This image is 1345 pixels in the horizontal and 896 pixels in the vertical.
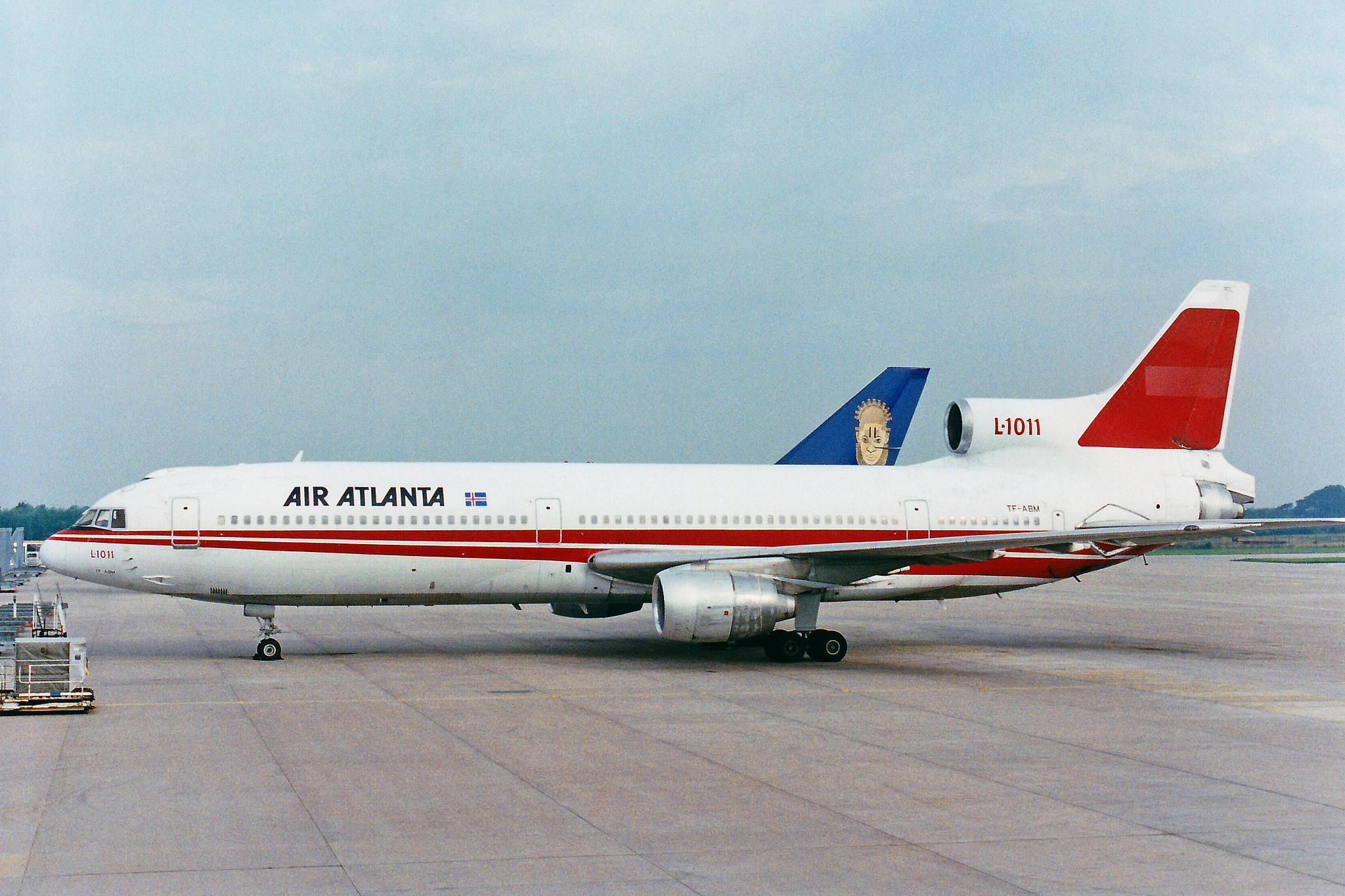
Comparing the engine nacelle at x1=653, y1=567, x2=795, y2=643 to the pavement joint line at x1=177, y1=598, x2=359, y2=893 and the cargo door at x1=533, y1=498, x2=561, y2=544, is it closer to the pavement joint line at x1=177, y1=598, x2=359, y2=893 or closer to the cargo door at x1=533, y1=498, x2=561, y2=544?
the cargo door at x1=533, y1=498, x2=561, y2=544

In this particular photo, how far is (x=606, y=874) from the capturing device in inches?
341

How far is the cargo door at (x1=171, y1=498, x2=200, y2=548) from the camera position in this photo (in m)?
21.5

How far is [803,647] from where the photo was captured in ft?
74.0

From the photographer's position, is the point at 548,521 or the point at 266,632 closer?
the point at 266,632

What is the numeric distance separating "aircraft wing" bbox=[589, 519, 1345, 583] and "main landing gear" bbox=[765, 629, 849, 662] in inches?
51.4

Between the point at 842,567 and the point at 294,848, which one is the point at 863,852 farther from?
the point at 842,567

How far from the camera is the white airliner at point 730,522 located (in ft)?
70.7

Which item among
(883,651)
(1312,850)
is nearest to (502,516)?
(883,651)

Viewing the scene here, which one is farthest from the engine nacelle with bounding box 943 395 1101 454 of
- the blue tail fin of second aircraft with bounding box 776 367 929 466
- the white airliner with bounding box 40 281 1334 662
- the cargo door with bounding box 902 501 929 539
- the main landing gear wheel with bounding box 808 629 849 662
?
the blue tail fin of second aircraft with bounding box 776 367 929 466

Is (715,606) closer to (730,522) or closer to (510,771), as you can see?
(730,522)

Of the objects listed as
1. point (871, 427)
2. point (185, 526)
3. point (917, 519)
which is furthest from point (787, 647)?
point (871, 427)

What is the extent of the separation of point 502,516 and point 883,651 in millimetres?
8054

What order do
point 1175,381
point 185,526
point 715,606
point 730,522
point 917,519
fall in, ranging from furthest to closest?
1. point 1175,381
2. point 917,519
3. point 730,522
4. point 185,526
5. point 715,606

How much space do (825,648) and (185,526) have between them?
1154cm
